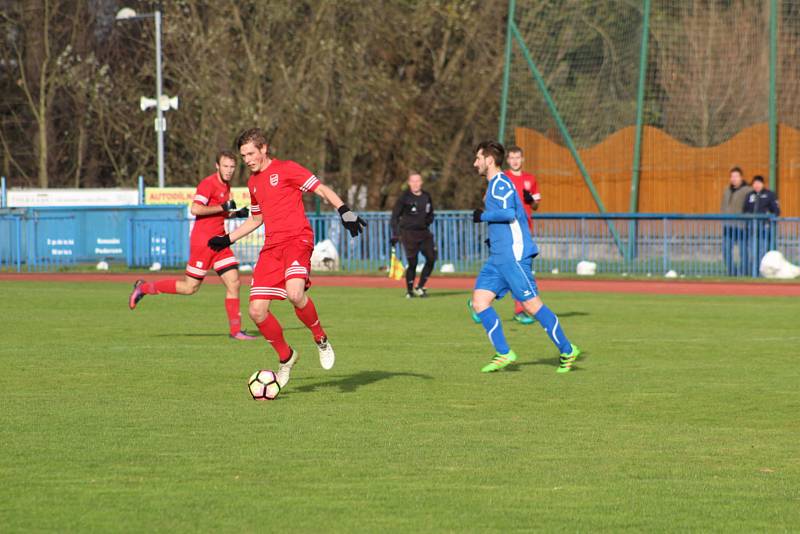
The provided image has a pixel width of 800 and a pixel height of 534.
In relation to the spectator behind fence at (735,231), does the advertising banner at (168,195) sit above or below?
above

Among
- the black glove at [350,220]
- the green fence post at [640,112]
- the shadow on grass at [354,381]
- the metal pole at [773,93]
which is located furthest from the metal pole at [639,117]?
the black glove at [350,220]

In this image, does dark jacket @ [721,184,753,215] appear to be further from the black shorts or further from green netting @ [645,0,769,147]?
the black shorts

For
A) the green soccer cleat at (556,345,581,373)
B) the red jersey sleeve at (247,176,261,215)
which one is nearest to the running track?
the green soccer cleat at (556,345,581,373)

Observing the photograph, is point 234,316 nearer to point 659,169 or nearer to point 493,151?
point 493,151

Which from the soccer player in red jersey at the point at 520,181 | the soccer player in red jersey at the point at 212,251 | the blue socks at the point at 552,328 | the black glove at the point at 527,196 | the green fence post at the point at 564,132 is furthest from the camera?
the green fence post at the point at 564,132

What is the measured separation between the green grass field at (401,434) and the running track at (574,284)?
868 centimetres

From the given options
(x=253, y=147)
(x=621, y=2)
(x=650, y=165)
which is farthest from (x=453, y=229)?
(x=253, y=147)

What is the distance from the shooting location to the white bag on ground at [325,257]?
31.1 m

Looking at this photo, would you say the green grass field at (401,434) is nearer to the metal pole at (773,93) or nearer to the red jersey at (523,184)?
the red jersey at (523,184)

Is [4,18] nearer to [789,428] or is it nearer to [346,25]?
[346,25]

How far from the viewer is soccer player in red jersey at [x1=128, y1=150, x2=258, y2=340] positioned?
1523 centimetres

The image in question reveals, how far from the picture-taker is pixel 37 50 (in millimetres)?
46000


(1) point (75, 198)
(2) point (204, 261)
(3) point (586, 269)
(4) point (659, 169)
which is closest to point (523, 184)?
(2) point (204, 261)

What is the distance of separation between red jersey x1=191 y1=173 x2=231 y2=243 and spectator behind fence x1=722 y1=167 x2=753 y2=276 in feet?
49.1
